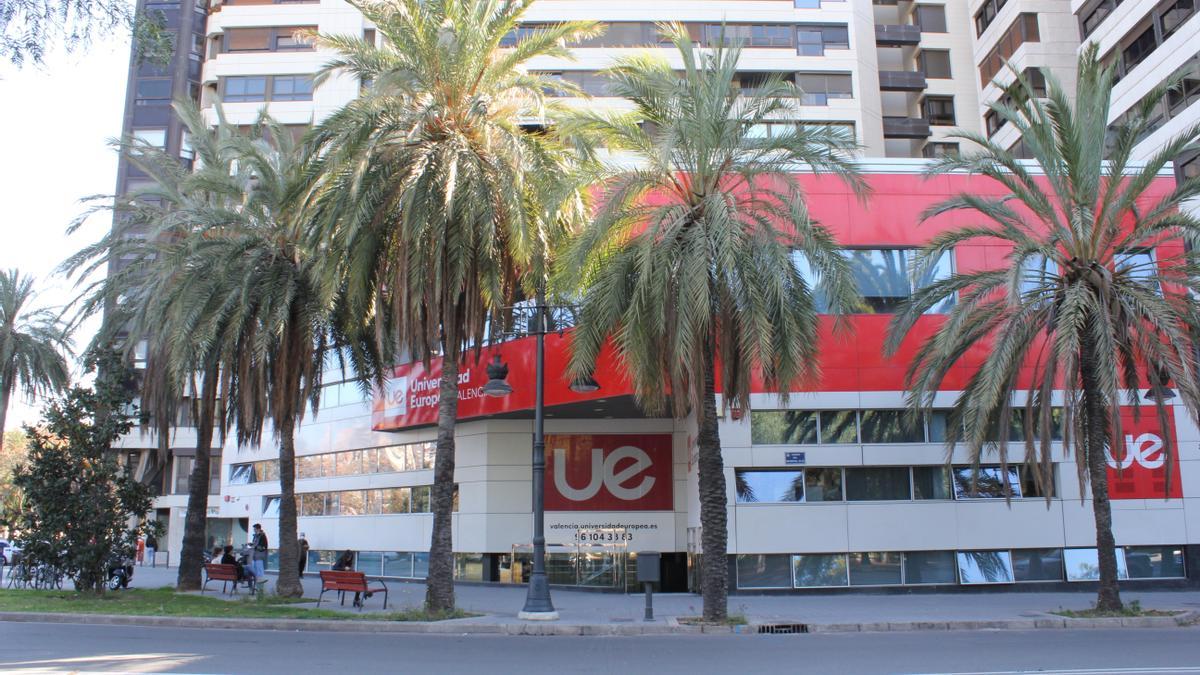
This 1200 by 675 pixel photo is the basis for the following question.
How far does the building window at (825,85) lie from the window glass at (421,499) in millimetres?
24512

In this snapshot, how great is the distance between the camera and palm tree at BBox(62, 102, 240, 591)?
21938 millimetres

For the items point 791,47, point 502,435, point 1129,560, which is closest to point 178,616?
point 502,435

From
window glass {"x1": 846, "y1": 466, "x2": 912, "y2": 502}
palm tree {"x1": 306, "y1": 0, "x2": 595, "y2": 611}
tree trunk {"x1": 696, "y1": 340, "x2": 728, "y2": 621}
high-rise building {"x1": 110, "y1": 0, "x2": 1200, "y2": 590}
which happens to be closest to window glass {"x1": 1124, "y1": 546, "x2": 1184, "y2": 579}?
high-rise building {"x1": 110, "y1": 0, "x2": 1200, "y2": 590}

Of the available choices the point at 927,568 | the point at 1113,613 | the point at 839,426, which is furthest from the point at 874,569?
the point at 1113,613

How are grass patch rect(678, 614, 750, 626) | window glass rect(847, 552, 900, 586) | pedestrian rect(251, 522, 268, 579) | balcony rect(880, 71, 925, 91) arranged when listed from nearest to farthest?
grass patch rect(678, 614, 750, 626), window glass rect(847, 552, 900, 586), pedestrian rect(251, 522, 268, 579), balcony rect(880, 71, 925, 91)

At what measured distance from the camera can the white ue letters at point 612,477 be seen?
27.0m

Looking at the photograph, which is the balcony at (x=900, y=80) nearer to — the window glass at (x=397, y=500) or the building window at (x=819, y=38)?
the building window at (x=819, y=38)

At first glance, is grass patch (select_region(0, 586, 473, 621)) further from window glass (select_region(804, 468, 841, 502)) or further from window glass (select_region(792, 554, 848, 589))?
window glass (select_region(804, 468, 841, 502))

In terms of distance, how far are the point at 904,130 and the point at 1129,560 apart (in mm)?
26907

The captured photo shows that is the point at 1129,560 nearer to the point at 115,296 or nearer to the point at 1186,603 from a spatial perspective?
the point at 1186,603

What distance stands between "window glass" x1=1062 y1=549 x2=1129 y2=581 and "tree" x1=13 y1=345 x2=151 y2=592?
79.0 ft

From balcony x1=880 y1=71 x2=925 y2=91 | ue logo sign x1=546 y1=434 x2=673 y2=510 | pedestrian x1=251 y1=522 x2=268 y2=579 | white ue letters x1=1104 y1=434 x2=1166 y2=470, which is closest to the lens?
white ue letters x1=1104 y1=434 x2=1166 y2=470

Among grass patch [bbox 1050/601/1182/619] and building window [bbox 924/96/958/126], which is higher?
building window [bbox 924/96/958/126]

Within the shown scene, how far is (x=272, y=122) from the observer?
22766 mm
